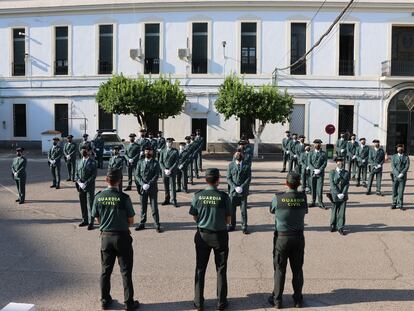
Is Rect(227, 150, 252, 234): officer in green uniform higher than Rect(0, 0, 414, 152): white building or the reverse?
the reverse

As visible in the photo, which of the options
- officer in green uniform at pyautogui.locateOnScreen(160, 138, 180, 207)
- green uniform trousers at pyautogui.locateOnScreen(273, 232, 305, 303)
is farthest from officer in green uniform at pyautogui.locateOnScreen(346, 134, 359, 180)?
green uniform trousers at pyautogui.locateOnScreen(273, 232, 305, 303)

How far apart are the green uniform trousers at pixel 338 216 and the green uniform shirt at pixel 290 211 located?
A: 4.43 m

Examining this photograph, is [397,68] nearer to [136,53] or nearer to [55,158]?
[136,53]

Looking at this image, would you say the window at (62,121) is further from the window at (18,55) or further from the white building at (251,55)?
the window at (18,55)

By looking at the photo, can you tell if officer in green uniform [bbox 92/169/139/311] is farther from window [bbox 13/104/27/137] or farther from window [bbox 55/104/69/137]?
window [bbox 13/104/27/137]

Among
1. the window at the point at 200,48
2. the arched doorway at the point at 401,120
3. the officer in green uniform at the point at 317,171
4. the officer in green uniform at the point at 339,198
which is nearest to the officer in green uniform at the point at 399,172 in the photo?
the officer in green uniform at the point at 317,171

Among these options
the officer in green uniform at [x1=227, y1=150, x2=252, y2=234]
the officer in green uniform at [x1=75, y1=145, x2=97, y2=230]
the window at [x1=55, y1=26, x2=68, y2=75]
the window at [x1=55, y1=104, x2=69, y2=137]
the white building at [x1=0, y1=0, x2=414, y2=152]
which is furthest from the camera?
the window at [x1=55, y1=104, x2=69, y2=137]

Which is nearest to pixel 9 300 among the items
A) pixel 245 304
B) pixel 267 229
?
pixel 245 304

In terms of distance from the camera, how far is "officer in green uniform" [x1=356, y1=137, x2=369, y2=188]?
A: 681 inches

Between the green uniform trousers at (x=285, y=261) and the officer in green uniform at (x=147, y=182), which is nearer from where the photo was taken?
the green uniform trousers at (x=285, y=261)

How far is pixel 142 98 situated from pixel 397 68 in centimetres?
1676

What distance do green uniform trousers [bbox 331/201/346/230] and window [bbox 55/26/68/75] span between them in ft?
88.7

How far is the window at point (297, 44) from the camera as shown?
3177cm

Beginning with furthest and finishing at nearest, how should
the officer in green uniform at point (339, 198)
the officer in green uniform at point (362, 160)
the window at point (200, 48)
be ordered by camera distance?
the window at point (200, 48), the officer in green uniform at point (362, 160), the officer in green uniform at point (339, 198)
